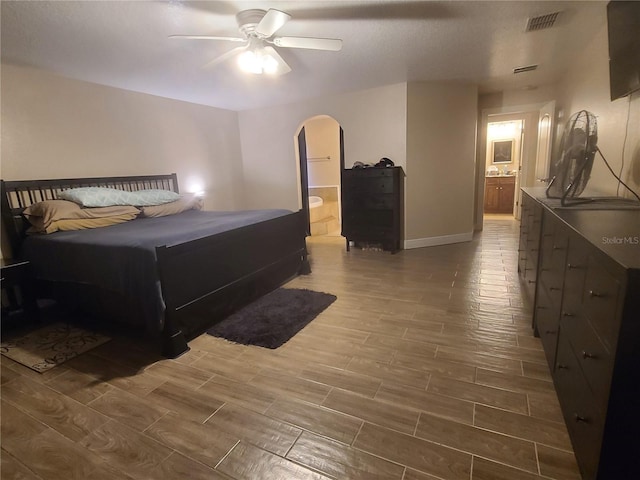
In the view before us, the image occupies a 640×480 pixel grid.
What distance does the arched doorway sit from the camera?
6.17m

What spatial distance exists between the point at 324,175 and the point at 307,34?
4168 mm

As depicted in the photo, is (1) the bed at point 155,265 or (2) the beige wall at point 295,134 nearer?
(1) the bed at point 155,265

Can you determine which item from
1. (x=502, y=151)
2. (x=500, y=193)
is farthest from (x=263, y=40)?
(x=502, y=151)

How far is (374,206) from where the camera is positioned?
14.9 feet

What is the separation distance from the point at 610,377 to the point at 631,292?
27 cm

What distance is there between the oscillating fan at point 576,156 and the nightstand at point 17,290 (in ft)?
13.2

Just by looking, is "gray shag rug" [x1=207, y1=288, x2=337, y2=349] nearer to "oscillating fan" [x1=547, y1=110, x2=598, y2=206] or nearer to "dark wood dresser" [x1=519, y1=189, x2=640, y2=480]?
"dark wood dresser" [x1=519, y1=189, x2=640, y2=480]

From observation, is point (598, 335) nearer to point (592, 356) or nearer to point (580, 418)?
point (592, 356)

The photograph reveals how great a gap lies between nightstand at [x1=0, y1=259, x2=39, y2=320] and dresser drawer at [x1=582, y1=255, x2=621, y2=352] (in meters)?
3.69

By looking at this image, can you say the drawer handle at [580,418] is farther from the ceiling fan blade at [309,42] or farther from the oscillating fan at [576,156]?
the ceiling fan blade at [309,42]

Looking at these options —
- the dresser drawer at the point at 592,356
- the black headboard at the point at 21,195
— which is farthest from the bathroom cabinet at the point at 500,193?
the black headboard at the point at 21,195

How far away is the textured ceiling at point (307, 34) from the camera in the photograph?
220 centimetres

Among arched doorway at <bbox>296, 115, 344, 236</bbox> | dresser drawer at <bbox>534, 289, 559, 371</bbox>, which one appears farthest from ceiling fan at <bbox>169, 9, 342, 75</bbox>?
arched doorway at <bbox>296, 115, 344, 236</bbox>

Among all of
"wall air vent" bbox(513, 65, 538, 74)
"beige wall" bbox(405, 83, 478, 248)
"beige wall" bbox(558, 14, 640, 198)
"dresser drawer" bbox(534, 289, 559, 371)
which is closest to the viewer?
"dresser drawer" bbox(534, 289, 559, 371)
